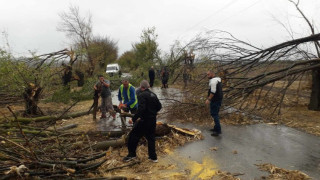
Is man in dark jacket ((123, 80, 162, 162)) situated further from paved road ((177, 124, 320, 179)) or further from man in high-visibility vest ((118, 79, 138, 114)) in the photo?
man in high-visibility vest ((118, 79, 138, 114))

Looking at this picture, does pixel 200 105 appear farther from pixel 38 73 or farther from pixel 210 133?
pixel 38 73

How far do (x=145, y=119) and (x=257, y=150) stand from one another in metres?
2.72

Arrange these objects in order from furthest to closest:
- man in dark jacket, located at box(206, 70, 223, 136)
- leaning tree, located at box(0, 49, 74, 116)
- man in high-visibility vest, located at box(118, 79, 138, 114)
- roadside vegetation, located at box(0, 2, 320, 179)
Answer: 1. leaning tree, located at box(0, 49, 74, 116)
2. man in high-visibility vest, located at box(118, 79, 138, 114)
3. man in dark jacket, located at box(206, 70, 223, 136)
4. roadside vegetation, located at box(0, 2, 320, 179)

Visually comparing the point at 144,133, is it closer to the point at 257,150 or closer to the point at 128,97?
the point at 128,97

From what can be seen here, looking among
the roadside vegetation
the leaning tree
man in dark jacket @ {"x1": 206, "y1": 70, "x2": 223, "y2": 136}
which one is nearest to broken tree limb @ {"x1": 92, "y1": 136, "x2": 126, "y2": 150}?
the roadside vegetation

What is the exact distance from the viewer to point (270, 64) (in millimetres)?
Result: 8227

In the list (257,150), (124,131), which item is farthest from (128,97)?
(257,150)

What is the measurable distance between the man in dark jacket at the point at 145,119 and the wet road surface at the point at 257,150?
92 centimetres

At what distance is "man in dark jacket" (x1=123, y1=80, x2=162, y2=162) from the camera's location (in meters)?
4.82

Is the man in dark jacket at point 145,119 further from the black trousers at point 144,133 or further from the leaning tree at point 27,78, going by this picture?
the leaning tree at point 27,78

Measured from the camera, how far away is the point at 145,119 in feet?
15.9

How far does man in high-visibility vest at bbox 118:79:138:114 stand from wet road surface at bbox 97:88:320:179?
6.89ft

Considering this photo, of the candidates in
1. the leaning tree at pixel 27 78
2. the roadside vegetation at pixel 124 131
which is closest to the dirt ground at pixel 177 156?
the roadside vegetation at pixel 124 131

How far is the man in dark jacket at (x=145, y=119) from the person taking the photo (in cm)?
482
